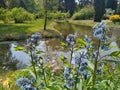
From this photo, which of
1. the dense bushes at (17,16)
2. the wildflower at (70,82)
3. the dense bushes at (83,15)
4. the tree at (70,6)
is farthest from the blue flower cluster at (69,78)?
the tree at (70,6)

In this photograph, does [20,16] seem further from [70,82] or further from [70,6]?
[70,82]

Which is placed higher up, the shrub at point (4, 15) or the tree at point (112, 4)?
the shrub at point (4, 15)

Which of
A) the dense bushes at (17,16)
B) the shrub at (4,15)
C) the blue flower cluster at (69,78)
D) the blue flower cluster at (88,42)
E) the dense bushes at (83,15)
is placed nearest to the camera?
the blue flower cluster at (69,78)

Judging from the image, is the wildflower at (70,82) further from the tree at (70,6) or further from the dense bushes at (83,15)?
the tree at (70,6)

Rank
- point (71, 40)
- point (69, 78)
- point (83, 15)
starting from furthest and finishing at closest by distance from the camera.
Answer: point (83, 15) → point (71, 40) → point (69, 78)

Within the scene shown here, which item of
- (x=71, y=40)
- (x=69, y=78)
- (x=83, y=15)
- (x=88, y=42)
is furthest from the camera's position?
(x=83, y=15)

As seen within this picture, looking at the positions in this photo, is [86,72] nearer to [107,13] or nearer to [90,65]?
[90,65]

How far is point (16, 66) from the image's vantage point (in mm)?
14023

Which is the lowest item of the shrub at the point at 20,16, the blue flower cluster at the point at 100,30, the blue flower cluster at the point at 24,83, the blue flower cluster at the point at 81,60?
the shrub at the point at 20,16

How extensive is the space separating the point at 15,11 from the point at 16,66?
22.4 meters

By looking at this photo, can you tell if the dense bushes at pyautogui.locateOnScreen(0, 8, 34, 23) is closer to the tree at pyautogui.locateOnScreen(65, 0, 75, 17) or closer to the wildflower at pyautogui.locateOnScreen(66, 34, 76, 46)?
the wildflower at pyautogui.locateOnScreen(66, 34, 76, 46)

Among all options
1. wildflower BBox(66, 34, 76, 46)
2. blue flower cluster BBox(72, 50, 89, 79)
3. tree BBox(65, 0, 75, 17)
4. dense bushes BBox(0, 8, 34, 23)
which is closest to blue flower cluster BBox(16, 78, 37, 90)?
blue flower cluster BBox(72, 50, 89, 79)

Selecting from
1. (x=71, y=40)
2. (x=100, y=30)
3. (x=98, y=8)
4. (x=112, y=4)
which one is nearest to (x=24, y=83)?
(x=100, y=30)

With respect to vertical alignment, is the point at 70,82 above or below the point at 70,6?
above
